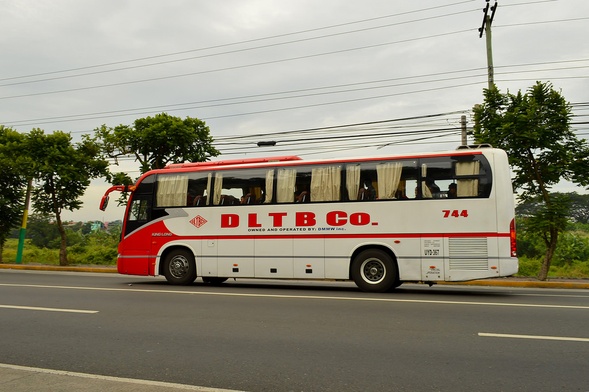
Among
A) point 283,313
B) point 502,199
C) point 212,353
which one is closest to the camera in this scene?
point 212,353

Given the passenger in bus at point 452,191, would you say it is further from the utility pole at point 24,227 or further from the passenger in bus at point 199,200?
the utility pole at point 24,227

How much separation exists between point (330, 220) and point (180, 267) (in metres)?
4.49

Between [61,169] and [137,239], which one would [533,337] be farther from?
[61,169]

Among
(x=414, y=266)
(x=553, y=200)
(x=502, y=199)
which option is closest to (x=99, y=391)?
(x=414, y=266)

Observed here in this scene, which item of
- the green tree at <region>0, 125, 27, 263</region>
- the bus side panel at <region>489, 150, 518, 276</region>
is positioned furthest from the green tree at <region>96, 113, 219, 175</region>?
the bus side panel at <region>489, 150, 518, 276</region>

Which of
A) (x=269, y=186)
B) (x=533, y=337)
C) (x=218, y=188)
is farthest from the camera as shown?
(x=218, y=188)

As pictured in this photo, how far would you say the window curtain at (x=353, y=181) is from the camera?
12.0 metres

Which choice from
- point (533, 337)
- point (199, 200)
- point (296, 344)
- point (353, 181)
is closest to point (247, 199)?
point (199, 200)

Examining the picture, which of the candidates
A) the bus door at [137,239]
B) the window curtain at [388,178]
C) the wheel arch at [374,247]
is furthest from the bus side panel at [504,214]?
the bus door at [137,239]

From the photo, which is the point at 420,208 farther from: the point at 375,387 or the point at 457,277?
the point at 375,387

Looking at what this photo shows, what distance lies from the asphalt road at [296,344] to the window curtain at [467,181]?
99.4 inches

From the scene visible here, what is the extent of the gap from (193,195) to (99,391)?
378 inches

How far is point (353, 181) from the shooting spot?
1209 cm

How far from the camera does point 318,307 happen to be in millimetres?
8820
